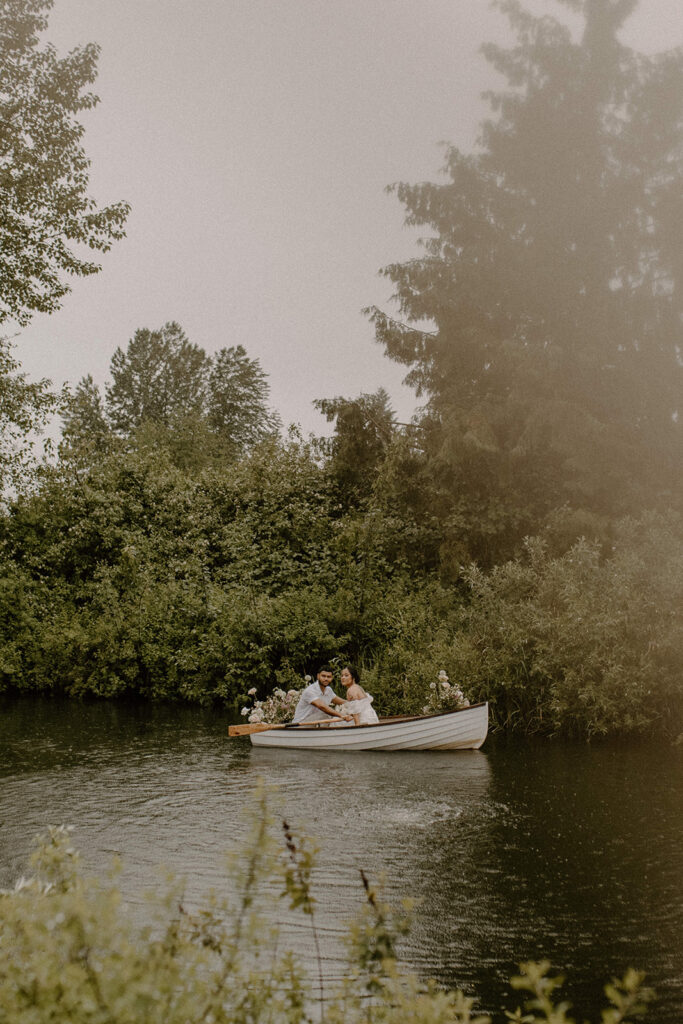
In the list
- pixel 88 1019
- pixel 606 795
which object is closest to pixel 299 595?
pixel 606 795

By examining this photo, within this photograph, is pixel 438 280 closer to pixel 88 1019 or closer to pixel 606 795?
pixel 606 795

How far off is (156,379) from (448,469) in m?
37.2

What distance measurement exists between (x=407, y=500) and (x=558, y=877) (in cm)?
1876

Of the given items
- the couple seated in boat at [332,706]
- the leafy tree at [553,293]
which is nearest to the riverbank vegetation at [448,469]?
the leafy tree at [553,293]

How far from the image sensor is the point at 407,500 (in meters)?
27.5

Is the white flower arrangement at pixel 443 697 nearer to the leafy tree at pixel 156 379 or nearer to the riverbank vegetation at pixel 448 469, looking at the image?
the riverbank vegetation at pixel 448 469

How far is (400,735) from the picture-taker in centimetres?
1636

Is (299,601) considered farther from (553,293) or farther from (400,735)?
(553,293)

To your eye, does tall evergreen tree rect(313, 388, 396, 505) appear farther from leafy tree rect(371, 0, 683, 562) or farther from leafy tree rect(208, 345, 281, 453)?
leafy tree rect(208, 345, 281, 453)

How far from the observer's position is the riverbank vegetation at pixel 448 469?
2378 cm

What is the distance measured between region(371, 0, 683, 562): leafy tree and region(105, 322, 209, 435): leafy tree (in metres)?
31.1

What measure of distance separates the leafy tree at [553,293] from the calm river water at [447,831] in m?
9.56

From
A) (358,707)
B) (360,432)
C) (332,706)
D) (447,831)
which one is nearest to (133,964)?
(447,831)

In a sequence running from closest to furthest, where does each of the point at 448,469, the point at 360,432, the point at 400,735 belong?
the point at 400,735, the point at 448,469, the point at 360,432
